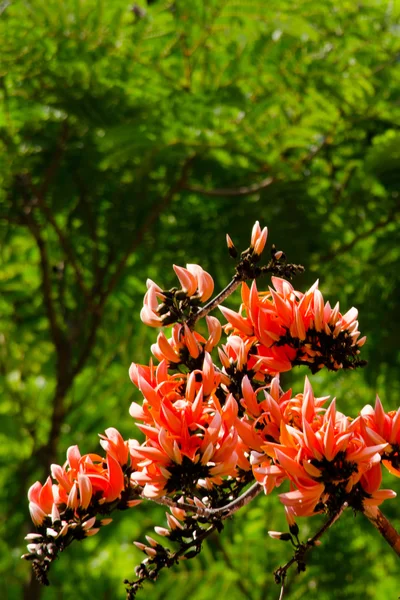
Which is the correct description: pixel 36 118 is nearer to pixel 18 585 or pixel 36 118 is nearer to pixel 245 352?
pixel 18 585

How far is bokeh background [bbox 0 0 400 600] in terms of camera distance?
4.46 meters

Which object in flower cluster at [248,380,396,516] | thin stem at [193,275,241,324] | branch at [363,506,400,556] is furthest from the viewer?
thin stem at [193,275,241,324]

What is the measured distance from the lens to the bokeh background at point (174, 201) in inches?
176

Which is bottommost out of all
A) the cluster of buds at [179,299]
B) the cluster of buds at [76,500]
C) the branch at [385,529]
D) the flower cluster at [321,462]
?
the branch at [385,529]

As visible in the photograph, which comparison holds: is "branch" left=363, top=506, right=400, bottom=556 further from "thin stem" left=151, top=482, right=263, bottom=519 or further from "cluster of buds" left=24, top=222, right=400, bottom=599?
"thin stem" left=151, top=482, right=263, bottom=519

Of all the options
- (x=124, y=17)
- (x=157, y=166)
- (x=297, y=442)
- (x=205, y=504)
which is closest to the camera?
(x=297, y=442)

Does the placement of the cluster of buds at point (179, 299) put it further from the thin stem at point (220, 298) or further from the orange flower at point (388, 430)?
the orange flower at point (388, 430)

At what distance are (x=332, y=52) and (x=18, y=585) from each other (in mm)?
3853

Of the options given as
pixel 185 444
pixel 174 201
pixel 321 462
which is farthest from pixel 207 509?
pixel 174 201

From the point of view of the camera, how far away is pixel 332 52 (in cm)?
462

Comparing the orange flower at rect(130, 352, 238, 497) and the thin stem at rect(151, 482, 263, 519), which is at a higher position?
the orange flower at rect(130, 352, 238, 497)

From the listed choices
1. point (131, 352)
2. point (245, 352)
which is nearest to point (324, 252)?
point (131, 352)

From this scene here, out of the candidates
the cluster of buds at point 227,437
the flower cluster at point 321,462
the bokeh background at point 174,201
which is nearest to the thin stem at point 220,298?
the cluster of buds at point 227,437

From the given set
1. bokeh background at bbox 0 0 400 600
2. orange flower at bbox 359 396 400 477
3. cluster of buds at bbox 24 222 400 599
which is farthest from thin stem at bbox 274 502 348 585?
bokeh background at bbox 0 0 400 600
